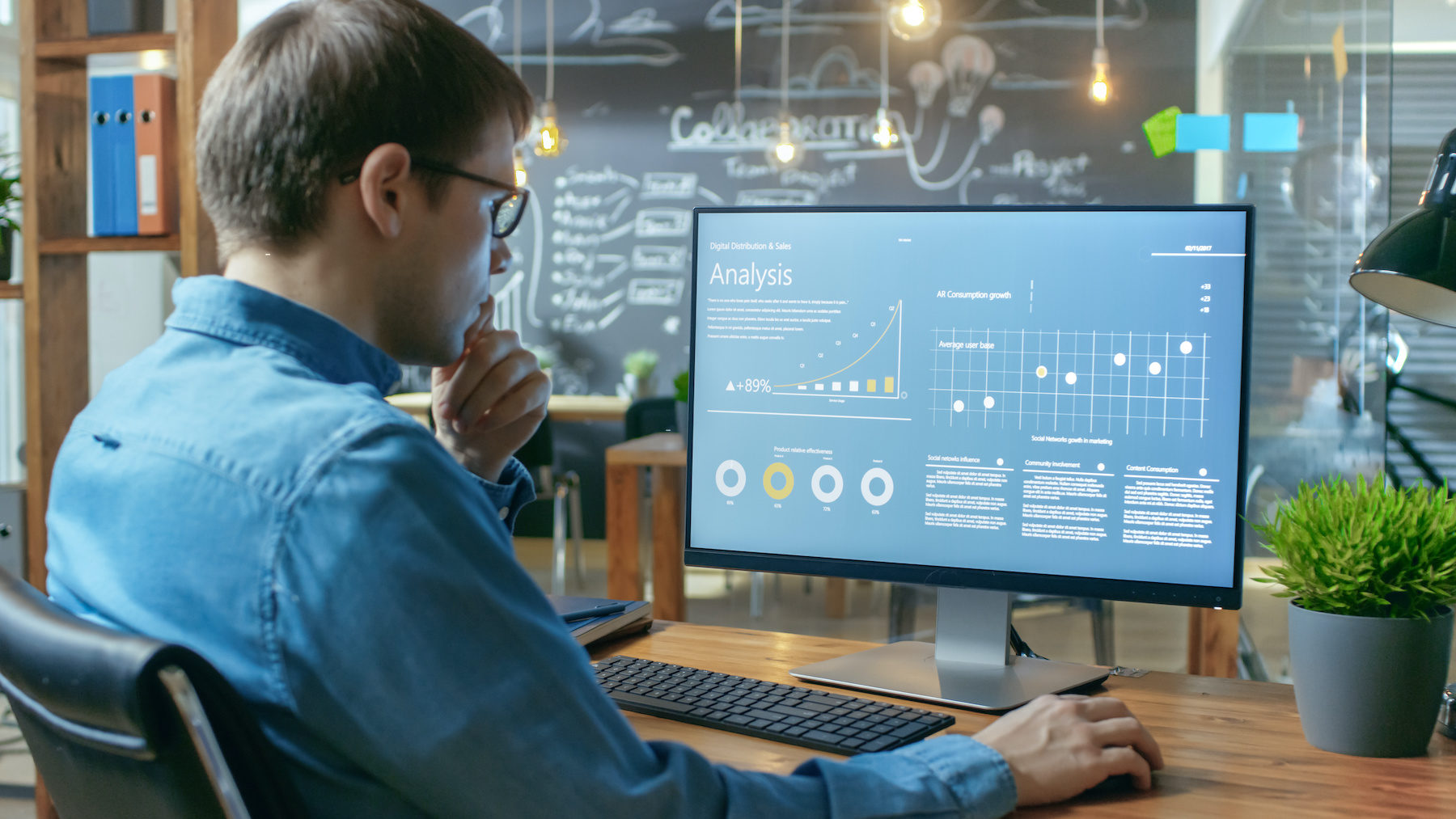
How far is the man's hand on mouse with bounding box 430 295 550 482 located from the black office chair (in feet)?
1.78

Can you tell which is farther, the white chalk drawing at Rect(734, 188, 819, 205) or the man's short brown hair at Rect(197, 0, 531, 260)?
the white chalk drawing at Rect(734, 188, 819, 205)

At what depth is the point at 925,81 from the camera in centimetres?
550

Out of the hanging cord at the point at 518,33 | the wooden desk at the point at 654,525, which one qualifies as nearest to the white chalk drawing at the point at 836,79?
the hanging cord at the point at 518,33

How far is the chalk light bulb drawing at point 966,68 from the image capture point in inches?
213

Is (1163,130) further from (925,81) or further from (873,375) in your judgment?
(873,375)

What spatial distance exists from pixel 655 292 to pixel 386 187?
508 centimetres

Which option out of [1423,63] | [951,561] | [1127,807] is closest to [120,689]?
[1127,807]

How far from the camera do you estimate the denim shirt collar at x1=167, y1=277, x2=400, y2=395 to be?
72cm

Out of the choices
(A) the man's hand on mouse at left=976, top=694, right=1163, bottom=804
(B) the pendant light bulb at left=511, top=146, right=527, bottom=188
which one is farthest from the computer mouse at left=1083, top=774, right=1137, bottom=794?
(B) the pendant light bulb at left=511, top=146, right=527, bottom=188

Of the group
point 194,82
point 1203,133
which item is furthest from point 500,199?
point 1203,133

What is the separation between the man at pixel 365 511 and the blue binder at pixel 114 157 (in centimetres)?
198

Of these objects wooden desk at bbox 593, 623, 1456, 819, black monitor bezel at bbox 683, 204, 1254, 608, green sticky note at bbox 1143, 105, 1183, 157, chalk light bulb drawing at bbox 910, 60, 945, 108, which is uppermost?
chalk light bulb drawing at bbox 910, 60, 945, 108

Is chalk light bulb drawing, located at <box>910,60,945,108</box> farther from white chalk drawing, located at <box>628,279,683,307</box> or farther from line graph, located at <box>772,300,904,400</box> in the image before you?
line graph, located at <box>772,300,904,400</box>

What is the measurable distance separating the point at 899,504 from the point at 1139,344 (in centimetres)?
27
